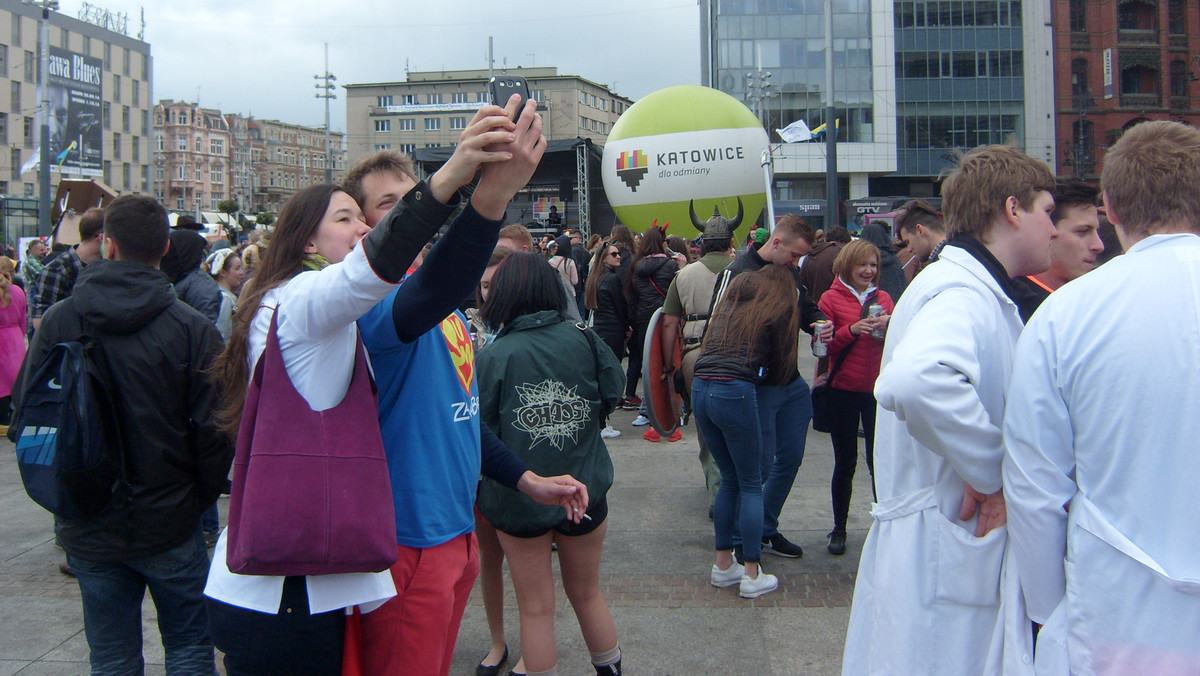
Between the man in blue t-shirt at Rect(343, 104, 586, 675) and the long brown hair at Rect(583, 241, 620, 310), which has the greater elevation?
the long brown hair at Rect(583, 241, 620, 310)

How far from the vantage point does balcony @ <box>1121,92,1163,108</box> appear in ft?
180

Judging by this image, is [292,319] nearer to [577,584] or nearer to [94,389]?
[94,389]

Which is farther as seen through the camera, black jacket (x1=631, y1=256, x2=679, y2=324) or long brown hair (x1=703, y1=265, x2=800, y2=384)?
black jacket (x1=631, y1=256, x2=679, y2=324)

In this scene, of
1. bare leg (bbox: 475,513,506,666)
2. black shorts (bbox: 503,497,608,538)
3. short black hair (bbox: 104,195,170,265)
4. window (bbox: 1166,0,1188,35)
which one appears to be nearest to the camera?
short black hair (bbox: 104,195,170,265)

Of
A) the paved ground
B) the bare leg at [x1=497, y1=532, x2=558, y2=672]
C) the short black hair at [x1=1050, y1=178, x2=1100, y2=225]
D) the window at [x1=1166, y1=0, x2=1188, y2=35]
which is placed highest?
the window at [x1=1166, y1=0, x2=1188, y2=35]

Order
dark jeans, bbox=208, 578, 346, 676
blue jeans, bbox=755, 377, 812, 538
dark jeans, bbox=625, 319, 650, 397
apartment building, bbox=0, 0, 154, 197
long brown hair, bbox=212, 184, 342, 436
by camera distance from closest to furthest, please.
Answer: dark jeans, bbox=208, 578, 346, 676 < long brown hair, bbox=212, 184, 342, 436 < blue jeans, bbox=755, 377, 812, 538 < dark jeans, bbox=625, 319, 650, 397 < apartment building, bbox=0, 0, 154, 197

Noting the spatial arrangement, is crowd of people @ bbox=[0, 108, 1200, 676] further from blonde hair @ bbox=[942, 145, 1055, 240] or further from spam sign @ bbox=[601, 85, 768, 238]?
spam sign @ bbox=[601, 85, 768, 238]

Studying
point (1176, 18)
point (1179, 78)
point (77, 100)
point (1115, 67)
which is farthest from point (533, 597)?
point (1176, 18)

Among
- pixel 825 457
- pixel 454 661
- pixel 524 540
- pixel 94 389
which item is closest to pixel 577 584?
pixel 524 540

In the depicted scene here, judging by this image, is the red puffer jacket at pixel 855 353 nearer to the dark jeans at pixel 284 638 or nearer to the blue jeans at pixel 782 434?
the blue jeans at pixel 782 434

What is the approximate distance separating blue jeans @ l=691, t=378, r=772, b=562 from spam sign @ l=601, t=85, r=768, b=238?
1196 centimetres

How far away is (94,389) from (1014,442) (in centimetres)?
268

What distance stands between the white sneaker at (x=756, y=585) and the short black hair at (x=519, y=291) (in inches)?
76.6

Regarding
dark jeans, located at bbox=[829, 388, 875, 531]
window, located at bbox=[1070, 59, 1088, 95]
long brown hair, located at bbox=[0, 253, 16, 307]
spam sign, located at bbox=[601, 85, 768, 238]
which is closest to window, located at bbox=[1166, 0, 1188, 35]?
window, located at bbox=[1070, 59, 1088, 95]
